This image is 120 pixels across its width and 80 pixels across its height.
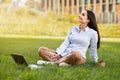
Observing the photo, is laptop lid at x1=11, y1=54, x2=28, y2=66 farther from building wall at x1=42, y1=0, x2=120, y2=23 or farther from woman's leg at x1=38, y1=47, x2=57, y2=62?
building wall at x1=42, y1=0, x2=120, y2=23

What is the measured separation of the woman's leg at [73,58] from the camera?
15.5 ft

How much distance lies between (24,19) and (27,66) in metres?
1.81

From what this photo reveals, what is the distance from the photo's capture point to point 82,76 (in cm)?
421

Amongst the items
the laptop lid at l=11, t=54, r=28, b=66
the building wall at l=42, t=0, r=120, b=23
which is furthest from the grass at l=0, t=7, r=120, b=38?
the laptop lid at l=11, t=54, r=28, b=66

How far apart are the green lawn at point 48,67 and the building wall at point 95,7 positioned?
0.33 metres

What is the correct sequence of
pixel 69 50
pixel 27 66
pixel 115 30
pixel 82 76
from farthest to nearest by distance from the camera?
pixel 115 30, pixel 69 50, pixel 27 66, pixel 82 76

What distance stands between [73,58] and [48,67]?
11.7 inches

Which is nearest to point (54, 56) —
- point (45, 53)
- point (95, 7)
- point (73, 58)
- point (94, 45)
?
point (45, 53)

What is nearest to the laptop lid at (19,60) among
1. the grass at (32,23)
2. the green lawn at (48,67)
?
the green lawn at (48,67)

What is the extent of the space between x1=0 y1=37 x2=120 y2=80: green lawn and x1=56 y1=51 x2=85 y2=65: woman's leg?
7cm

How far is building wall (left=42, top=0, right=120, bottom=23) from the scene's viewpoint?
19.6ft

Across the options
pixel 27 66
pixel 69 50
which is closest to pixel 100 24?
pixel 69 50

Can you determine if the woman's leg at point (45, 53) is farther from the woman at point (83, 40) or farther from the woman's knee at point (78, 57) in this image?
the woman's knee at point (78, 57)

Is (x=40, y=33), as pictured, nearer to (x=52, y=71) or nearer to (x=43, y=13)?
(x=43, y=13)
